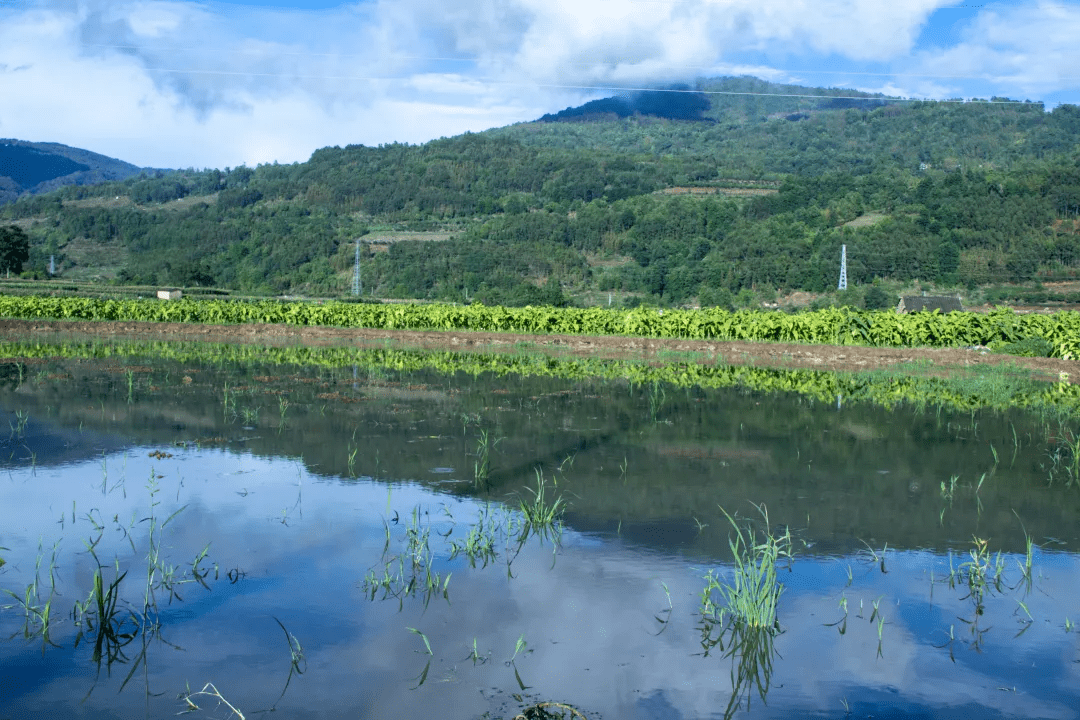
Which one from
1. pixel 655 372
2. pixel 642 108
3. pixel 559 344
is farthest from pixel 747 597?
pixel 642 108

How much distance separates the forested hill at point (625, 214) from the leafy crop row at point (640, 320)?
72.4 feet

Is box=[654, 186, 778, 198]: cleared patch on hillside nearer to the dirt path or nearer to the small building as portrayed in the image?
the small building

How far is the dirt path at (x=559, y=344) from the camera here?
60.7 feet

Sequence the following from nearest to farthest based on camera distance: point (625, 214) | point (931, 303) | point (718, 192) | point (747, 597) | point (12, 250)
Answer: point (747, 597) → point (931, 303) → point (12, 250) → point (625, 214) → point (718, 192)

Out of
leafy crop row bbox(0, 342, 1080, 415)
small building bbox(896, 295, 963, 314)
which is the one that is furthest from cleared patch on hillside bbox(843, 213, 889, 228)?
leafy crop row bbox(0, 342, 1080, 415)

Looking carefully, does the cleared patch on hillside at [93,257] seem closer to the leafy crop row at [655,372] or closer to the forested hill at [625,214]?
the forested hill at [625,214]

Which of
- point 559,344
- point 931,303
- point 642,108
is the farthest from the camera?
point 642,108

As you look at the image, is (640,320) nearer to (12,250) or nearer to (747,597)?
(747,597)

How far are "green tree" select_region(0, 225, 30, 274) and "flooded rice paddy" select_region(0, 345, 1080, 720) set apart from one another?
5186 centimetres

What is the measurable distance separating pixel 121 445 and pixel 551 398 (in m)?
5.66

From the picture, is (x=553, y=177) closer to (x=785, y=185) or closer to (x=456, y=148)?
(x=456, y=148)

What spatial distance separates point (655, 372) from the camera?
16.6 metres

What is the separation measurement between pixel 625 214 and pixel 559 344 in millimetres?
52285

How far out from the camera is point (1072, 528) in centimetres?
658
